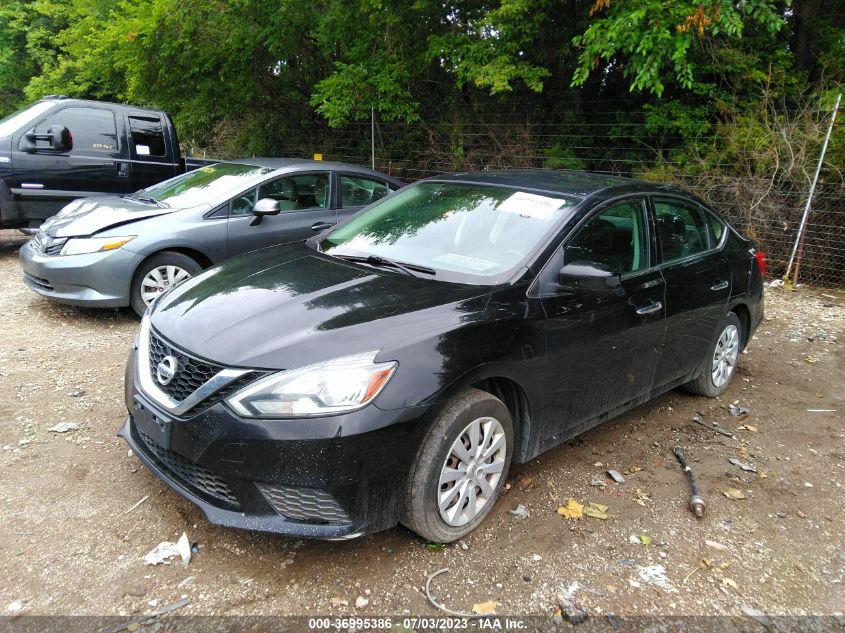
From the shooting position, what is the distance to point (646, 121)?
998 cm

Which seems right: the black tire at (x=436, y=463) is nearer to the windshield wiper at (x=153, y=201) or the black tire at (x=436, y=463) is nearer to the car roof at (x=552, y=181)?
the car roof at (x=552, y=181)

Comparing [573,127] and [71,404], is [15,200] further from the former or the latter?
[573,127]

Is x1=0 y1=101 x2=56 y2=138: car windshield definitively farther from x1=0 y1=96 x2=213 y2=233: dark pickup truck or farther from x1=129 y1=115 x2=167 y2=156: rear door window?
x1=129 y1=115 x2=167 y2=156: rear door window

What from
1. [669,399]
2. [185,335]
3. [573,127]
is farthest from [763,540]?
[573,127]

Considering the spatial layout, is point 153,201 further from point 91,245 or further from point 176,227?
point 91,245

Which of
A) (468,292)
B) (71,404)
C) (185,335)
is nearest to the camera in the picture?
(185,335)

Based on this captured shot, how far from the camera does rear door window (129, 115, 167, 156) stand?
830 cm

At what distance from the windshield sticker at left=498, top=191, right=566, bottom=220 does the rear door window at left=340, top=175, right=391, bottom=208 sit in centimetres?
308

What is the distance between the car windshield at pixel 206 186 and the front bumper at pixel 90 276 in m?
0.82

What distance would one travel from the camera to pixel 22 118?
7.81 metres

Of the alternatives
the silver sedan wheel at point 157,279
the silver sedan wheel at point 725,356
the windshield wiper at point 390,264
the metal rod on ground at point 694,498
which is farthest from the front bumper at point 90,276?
the silver sedan wheel at point 725,356

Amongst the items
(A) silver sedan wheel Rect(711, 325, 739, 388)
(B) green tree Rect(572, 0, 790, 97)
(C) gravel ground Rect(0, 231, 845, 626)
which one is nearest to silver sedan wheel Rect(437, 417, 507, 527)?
(C) gravel ground Rect(0, 231, 845, 626)

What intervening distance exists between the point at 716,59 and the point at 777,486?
772cm

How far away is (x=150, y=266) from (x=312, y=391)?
3.78 metres
